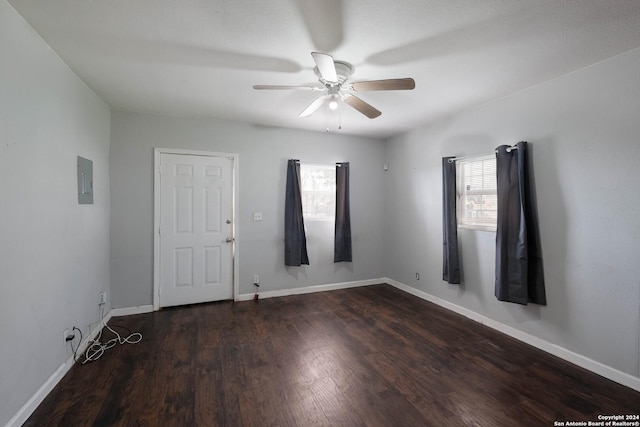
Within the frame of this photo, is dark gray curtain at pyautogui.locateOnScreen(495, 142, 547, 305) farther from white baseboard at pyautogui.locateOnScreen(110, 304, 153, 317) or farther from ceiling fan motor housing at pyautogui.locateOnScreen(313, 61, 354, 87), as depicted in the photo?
white baseboard at pyautogui.locateOnScreen(110, 304, 153, 317)

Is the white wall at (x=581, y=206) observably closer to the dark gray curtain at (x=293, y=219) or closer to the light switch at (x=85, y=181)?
the dark gray curtain at (x=293, y=219)

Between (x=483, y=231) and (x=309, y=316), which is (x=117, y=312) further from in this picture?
(x=483, y=231)

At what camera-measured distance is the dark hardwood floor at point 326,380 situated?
1.70m

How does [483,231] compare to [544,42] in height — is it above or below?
below

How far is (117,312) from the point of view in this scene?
10.6 feet

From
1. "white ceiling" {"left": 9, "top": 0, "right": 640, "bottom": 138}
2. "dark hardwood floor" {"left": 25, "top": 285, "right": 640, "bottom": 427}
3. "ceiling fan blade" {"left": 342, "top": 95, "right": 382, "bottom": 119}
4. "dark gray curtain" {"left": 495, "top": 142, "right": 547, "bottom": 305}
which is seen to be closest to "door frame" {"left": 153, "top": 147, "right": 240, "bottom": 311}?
"dark hardwood floor" {"left": 25, "top": 285, "right": 640, "bottom": 427}

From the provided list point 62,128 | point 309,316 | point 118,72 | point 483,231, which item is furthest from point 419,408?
point 118,72

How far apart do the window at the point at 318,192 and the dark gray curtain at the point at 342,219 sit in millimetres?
108

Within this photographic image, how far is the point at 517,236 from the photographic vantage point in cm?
260

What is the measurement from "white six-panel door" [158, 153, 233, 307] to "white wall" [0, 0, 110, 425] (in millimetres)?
908

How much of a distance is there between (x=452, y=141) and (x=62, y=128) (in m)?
3.95

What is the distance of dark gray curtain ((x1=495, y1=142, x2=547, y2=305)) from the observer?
2.53 metres

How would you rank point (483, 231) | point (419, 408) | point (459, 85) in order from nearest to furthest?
point (419, 408) < point (459, 85) < point (483, 231)

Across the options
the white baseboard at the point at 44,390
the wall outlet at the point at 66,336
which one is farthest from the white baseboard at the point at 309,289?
the wall outlet at the point at 66,336
